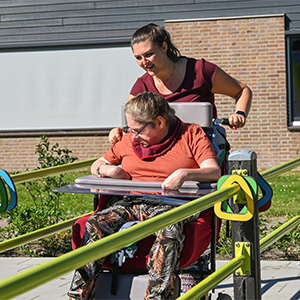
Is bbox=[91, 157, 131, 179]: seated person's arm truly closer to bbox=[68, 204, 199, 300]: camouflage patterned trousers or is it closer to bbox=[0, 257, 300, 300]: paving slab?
bbox=[68, 204, 199, 300]: camouflage patterned trousers

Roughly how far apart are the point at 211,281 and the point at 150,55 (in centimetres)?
173

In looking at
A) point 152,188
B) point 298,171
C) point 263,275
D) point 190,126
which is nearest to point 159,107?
point 190,126

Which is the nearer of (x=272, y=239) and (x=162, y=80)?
(x=272, y=239)

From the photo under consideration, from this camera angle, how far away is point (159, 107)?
3.59 metres

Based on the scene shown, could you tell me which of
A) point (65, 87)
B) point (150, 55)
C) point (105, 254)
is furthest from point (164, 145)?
point (65, 87)

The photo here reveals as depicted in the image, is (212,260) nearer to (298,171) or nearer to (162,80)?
(162,80)

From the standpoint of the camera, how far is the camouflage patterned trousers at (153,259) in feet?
10.2

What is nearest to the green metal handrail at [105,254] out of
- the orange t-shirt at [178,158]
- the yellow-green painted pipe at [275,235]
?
the yellow-green painted pipe at [275,235]

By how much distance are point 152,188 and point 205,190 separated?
0.27m

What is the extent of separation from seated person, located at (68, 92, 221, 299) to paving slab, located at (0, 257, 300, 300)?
1256mm

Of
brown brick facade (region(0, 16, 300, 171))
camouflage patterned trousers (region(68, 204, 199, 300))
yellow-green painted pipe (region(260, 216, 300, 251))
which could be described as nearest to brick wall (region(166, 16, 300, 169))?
brown brick facade (region(0, 16, 300, 171))

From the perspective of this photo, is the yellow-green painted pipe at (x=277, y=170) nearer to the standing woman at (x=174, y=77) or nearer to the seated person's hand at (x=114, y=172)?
the standing woman at (x=174, y=77)

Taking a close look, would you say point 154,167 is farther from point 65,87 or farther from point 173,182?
point 65,87

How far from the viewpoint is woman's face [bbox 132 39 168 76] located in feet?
13.0
